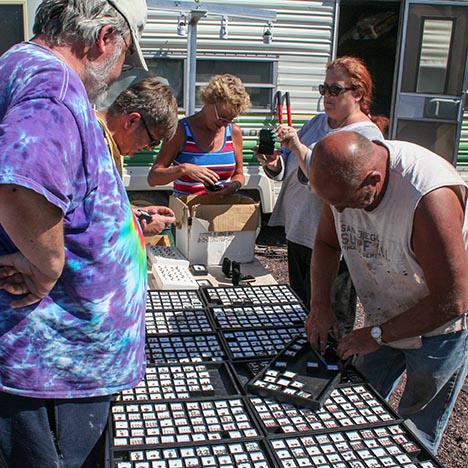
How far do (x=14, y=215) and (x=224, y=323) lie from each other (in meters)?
1.19

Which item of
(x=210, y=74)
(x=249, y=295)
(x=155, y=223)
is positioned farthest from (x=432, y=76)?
(x=155, y=223)

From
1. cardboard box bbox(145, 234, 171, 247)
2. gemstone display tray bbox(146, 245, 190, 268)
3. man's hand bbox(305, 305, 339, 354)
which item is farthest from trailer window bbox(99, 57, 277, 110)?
man's hand bbox(305, 305, 339, 354)

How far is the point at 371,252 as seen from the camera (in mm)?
2029

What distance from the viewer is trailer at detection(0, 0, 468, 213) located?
5344mm

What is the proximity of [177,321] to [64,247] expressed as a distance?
0.98 metres

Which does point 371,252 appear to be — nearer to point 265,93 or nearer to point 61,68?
point 61,68

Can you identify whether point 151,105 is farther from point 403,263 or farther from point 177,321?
point 403,263

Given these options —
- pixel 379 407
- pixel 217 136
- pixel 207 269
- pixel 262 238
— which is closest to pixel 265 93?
pixel 262 238

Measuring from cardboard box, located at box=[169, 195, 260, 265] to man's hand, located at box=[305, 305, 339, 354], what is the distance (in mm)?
1041

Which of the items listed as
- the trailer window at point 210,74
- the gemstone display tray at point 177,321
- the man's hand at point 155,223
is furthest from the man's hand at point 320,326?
the trailer window at point 210,74

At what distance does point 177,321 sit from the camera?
222 centimetres

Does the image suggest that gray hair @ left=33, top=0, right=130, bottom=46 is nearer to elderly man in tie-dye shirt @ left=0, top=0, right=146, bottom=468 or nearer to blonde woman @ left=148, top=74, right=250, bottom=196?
elderly man in tie-dye shirt @ left=0, top=0, right=146, bottom=468

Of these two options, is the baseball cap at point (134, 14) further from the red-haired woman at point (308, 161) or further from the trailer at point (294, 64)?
the trailer at point (294, 64)

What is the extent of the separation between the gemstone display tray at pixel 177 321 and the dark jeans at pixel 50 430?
0.63 meters
